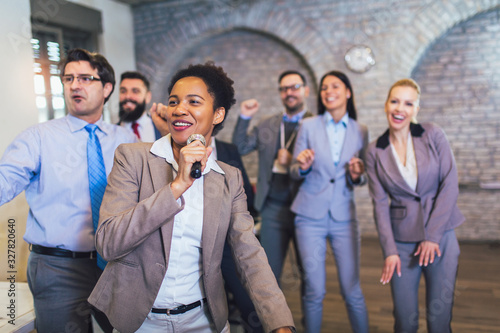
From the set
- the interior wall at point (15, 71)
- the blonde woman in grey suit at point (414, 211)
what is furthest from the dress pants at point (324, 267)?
the interior wall at point (15, 71)

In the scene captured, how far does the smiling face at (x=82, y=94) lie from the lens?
190cm

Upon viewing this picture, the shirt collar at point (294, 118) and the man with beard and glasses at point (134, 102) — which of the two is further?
the shirt collar at point (294, 118)

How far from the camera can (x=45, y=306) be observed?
5.73 ft

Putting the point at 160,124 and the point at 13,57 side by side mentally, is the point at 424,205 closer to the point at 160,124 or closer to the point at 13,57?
the point at 160,124

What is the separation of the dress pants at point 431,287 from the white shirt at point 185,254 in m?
1.34

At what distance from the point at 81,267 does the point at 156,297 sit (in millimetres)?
663

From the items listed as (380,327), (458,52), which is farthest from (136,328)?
(458,52)

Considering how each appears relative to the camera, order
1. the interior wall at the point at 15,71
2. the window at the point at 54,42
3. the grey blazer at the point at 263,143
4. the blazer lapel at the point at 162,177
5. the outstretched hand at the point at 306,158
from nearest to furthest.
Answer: the blazer lapel at the point at 162,177 < the outstretched hand at the point at 306,158 < the interior wall at the point at 15,71 < the grey blazer at the point at 263,143 < the window at the point at 54,42

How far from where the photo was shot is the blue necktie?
182 centimetres

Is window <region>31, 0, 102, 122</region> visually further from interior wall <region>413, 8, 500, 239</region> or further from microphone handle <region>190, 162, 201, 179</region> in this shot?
interior wall <region>413, 8, 500, 239</region>

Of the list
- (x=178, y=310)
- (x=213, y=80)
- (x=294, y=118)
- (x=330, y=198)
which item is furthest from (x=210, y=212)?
(x=294, y=118)

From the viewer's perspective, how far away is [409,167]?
2.32 meters

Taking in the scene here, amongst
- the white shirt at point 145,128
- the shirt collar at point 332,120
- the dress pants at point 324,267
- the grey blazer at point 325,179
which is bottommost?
the dress pants at point 324,267

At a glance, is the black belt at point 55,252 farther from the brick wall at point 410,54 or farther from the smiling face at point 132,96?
the brick wall at point 410,54
